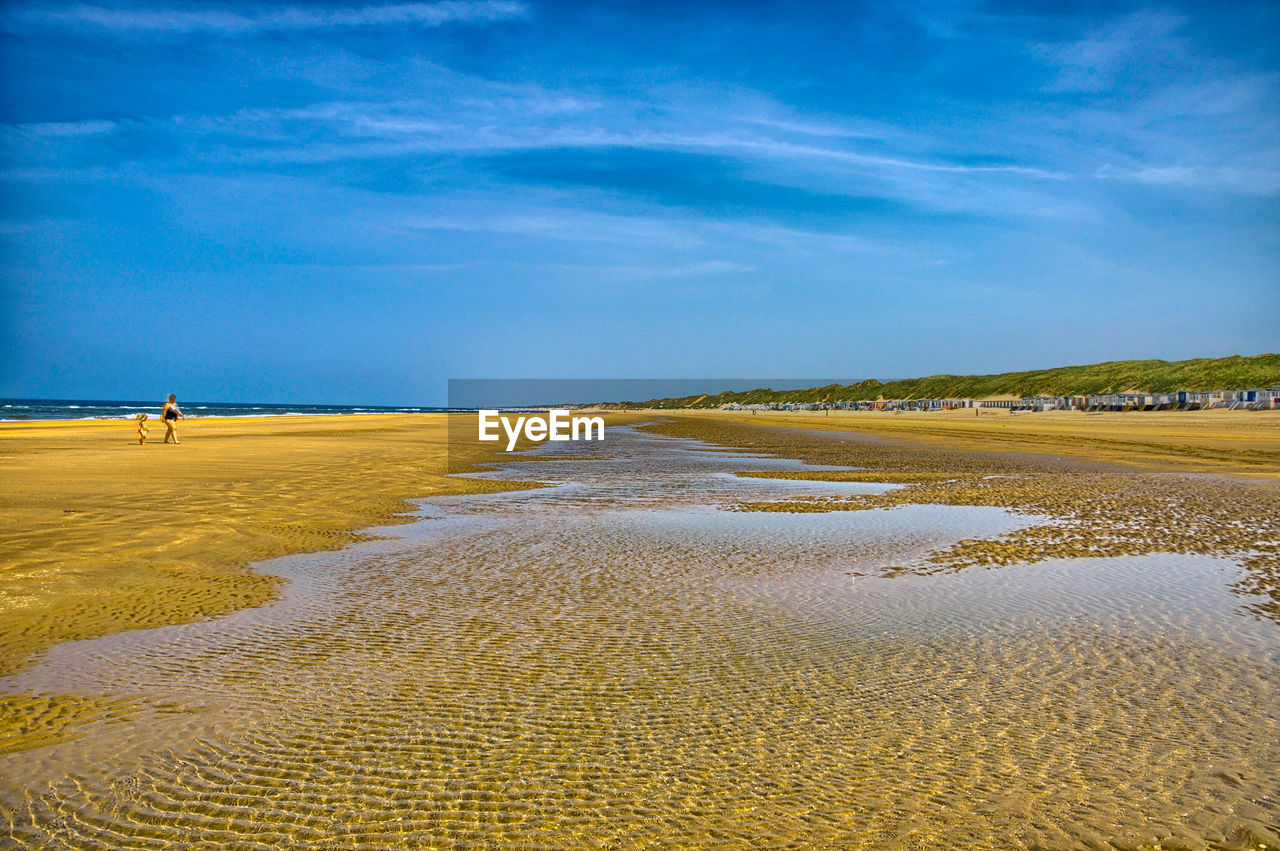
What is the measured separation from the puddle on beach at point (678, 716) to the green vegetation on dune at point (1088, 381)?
85.4 metres

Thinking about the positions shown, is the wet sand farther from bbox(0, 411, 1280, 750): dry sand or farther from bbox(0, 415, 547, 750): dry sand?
bbox(0, 415, 547, 750): dry sand

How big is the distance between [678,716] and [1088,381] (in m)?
111

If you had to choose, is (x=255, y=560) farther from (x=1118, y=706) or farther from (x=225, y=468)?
(x=225, y=468)

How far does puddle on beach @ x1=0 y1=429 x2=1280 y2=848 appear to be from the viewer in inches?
128

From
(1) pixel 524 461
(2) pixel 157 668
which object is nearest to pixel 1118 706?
(2) pixel 157 668

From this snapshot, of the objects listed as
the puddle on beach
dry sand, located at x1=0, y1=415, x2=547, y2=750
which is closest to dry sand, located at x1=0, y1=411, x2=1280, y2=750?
dry sand, located at x1=0, y1=415, x2=547, y2=750

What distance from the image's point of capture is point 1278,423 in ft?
128

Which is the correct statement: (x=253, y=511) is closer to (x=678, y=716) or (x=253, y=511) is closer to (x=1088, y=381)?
(x=678, y=716)

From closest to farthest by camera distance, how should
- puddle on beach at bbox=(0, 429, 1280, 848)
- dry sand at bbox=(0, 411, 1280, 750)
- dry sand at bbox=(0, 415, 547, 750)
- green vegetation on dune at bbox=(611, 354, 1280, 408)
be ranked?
puddle on beach at bbox=(0, 429, 1280, 848) < dry sand at bbox=(0, 415, 547, 750) < dry sand at bbox=(0, 411, 1280, 750) < green vegetation on dune at bbox=(611, 354, 1280, 408)

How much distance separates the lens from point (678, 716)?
4.34 metres

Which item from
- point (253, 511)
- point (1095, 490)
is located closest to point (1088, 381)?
point (1095, 490)

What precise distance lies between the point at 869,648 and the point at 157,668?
5.41 meters

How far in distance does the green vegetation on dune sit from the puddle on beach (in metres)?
85.4

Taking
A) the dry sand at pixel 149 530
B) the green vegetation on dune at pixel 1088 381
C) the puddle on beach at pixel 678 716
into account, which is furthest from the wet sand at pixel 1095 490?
the green vegetation on dune at pixel 1088 381
